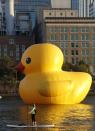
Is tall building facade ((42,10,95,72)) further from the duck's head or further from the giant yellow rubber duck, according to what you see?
the giant yellow rubber duck

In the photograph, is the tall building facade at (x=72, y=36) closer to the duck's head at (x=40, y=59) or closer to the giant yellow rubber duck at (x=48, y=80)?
the duck's head at (x=40, y=59)

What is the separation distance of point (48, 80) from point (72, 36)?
115 meters

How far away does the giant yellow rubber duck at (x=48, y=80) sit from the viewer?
63.9 metres

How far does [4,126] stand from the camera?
40.9 m

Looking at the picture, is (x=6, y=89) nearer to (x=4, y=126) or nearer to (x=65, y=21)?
Answer: (x=65, y=21)

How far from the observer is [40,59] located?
216 feet

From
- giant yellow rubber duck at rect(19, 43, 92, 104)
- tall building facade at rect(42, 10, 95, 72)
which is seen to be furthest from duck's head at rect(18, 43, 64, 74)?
tall building facade at rect(42, 10, 95, 72)

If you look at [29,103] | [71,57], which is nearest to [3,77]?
[71,57]

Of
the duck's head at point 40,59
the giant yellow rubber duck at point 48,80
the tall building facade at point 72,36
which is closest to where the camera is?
the giant yellow rubber duck at point 48,80

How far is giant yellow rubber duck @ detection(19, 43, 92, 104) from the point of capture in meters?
Answer: 63.9

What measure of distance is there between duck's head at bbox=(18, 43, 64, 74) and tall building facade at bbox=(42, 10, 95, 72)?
4296 inches

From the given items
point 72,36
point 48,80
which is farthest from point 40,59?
point 72,36

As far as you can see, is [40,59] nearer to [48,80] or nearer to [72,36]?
[48,80]

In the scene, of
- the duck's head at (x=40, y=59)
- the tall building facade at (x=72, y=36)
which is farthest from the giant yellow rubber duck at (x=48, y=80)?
the tall building facade at (x=72, y=36)
